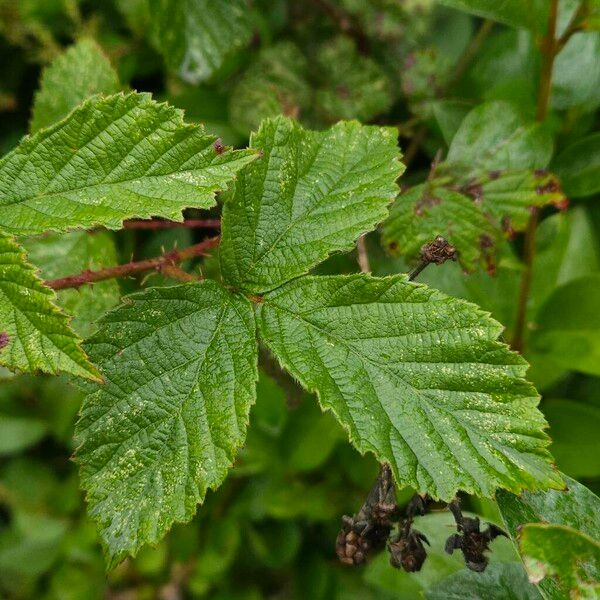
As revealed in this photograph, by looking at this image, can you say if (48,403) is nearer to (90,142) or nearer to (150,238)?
(150,238)

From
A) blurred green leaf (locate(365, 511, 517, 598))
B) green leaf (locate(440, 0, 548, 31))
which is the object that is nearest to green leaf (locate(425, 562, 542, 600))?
blurred green leaf (locate(365, 511, 517, 598))

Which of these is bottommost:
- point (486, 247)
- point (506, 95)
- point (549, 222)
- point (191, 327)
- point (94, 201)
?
point (191, 327)

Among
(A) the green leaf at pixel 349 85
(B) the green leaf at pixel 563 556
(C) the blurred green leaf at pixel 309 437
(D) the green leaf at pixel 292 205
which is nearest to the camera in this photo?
(B) the green leaf at pixel 563 556

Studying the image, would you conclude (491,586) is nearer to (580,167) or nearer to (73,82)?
(580,167)

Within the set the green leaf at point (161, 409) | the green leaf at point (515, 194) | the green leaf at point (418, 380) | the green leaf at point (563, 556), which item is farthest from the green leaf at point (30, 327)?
the green leaf at point (515, 194)

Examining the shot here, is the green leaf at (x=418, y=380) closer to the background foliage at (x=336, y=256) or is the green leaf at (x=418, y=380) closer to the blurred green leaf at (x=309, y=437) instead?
the background foliage at (x=336, y=256)

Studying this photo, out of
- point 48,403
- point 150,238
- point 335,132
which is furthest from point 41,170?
point 48,403
